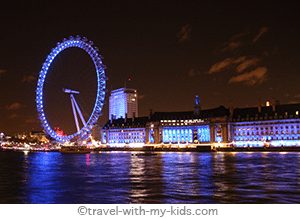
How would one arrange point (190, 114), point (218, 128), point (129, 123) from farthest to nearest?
point (129, 123) < point (190, 114) < point (218, 128)

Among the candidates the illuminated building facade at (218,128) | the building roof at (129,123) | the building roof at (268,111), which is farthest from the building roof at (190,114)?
the building roof at (129,123)

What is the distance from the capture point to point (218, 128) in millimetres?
142625

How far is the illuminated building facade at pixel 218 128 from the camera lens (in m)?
128

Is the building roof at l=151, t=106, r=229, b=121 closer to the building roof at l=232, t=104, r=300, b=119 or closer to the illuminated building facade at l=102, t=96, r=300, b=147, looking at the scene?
the illuminated building facade at l=102, t=96, r=300, b=147

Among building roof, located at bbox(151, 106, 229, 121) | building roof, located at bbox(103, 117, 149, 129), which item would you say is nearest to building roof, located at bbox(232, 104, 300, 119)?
building roof, located at bbox(151, 106, 229, 121)

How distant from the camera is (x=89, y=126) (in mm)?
80188

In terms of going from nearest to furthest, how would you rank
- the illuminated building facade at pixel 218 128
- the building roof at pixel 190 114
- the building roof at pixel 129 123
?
1. the illuminated building facade at pixel 218 128
2. the building roof at pixel 190 114
3. the building roof at pixel 129 123

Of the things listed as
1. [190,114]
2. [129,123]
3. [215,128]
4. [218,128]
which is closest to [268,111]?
[218,128]

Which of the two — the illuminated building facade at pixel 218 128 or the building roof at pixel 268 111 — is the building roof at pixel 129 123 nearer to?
the illuminated building facade at pixel 218 128

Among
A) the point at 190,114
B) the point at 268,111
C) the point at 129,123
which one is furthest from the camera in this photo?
the point at 129,123

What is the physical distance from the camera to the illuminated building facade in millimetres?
128363

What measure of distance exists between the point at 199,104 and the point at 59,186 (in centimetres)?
13422

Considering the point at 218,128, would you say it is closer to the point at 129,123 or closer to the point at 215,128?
the point at 215,128
